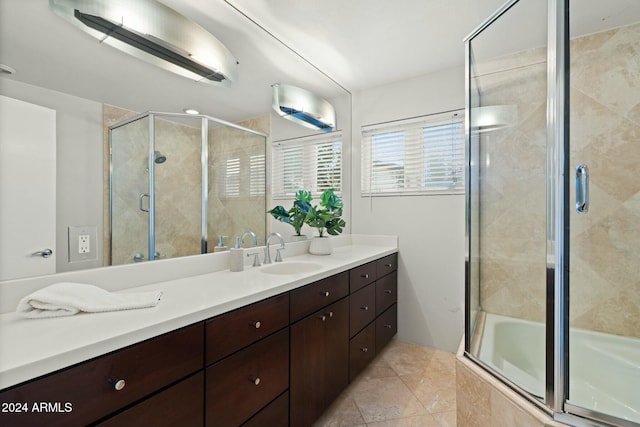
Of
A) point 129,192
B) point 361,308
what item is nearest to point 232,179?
point 129,192

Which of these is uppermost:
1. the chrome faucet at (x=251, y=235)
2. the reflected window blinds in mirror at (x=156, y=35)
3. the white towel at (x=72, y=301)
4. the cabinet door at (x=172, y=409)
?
the reflected window blinds in mirror at (x=156, y=35)

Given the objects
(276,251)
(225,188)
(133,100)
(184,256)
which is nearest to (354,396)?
(276,251)

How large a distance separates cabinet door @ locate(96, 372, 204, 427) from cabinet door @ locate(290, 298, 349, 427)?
18.1 inches

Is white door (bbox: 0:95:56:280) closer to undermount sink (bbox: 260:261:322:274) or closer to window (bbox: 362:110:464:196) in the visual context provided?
undermount sink (bbox: 260:261:322:274)

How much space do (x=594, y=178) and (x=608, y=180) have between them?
7 centimetres

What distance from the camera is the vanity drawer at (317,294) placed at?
4.12 ft

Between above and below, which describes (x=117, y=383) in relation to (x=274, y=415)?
above

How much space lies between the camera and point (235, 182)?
A: 1.55 meters

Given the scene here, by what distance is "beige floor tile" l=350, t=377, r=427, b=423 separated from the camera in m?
1.57

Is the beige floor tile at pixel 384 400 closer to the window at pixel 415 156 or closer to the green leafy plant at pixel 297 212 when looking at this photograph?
the green leafy plant at pixel 297 212

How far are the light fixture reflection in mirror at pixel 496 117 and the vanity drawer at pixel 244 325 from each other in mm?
1633

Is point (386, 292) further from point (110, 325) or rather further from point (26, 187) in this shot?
point (26, 187)

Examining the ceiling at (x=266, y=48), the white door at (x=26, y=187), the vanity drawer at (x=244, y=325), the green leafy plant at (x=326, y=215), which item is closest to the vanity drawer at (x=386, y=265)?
the green leafy plant at (x=326, y=215)

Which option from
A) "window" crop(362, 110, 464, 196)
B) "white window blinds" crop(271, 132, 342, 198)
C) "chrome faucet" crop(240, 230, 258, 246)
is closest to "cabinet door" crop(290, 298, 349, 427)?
"chrome faucet" crop(240, 230, 258, 246)
